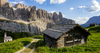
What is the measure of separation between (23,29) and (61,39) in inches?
5430

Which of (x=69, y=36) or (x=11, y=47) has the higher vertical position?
(x=69, y=36)

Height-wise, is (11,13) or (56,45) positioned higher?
(11,13)

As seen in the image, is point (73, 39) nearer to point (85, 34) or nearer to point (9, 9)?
point (85, 34)

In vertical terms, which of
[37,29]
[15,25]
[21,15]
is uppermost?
[21,15]

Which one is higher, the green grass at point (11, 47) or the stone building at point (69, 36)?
the stone building at point (69, 36)

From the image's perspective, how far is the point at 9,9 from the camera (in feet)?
571

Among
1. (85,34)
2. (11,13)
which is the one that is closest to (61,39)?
(85,34)

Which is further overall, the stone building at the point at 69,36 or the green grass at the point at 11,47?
the green grass at the point at 11,47

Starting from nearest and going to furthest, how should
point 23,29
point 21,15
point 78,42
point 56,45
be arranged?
point 56,45, point 78,42, point 23,29, point 21,15

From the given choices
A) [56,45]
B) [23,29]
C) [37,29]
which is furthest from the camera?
[37,29]

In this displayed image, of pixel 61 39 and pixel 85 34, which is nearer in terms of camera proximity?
pixel 61 39

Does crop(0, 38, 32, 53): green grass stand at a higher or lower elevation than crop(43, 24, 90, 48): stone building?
lower

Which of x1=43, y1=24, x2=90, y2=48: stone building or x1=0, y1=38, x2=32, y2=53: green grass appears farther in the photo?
x1=0, y1=38, x2=32, y2=53: green grass

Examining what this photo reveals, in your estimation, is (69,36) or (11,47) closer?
(69,36)
